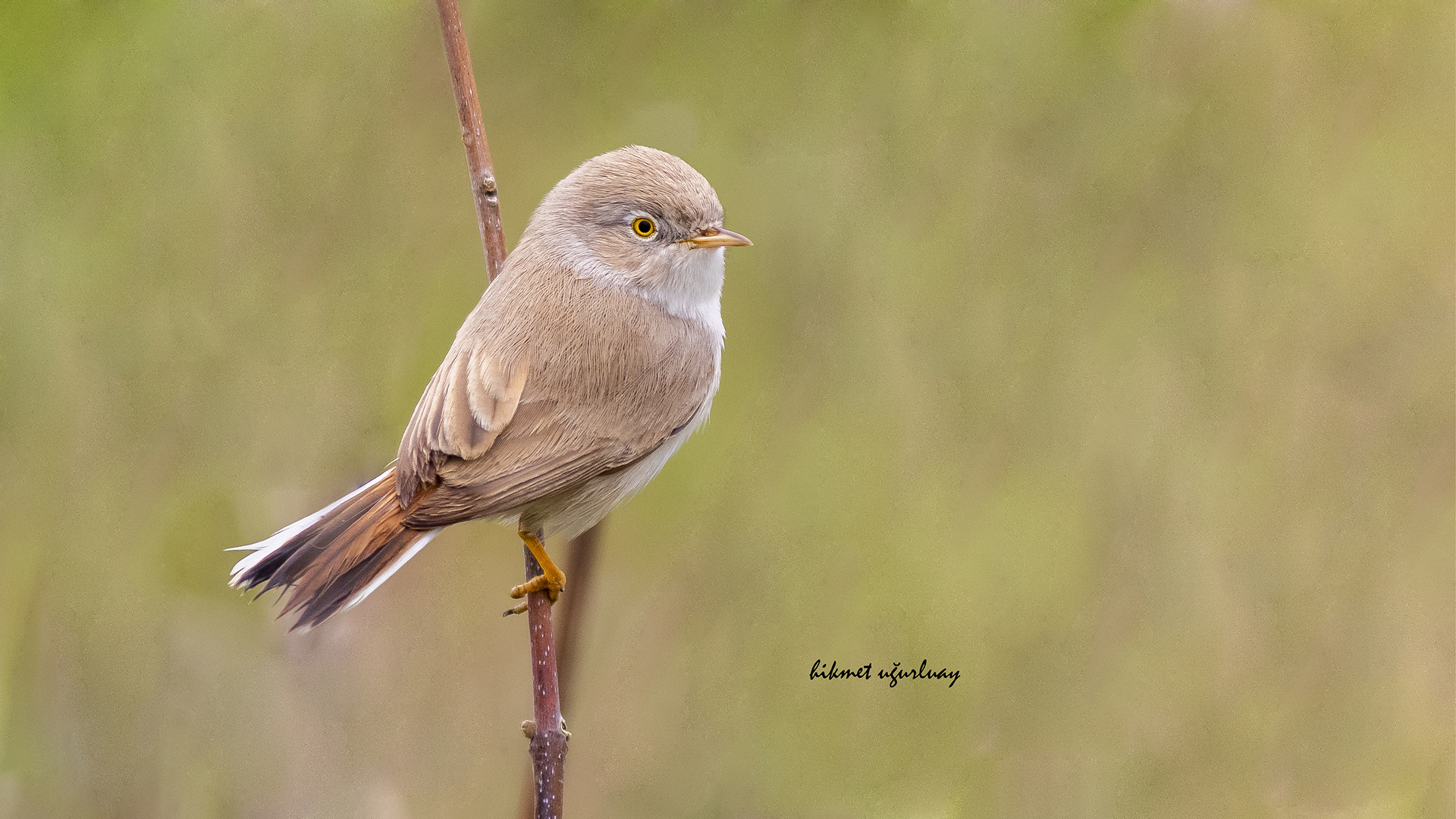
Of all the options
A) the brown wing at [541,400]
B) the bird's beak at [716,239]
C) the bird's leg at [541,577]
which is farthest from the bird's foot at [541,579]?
the bird's beak at [716,239]

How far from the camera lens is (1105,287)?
262cm

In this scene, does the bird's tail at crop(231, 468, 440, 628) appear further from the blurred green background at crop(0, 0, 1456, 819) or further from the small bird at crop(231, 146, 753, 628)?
the blurred green background at crop(0, 0, 1456, 819)

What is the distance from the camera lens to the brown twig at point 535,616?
1.43 meters

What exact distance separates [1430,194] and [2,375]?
3.16 metres

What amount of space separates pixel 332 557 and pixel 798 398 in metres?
1.20

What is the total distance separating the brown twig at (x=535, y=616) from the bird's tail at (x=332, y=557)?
214 mm

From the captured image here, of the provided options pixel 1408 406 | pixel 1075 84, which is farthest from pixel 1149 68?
pixel 1408 406

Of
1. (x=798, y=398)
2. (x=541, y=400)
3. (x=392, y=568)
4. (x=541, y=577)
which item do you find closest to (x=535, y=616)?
(x=541, y=577)

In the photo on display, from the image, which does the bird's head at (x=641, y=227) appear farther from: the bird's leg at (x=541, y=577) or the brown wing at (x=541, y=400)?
the bird's leg at (x=541, y=577)

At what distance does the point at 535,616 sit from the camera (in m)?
1.59

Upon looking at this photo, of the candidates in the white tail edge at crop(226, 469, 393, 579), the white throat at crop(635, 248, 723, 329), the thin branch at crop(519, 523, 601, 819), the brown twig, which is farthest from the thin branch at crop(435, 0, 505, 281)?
the thin branch at crop(519, 523, 601, 819)

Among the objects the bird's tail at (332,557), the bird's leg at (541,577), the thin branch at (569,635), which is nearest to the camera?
the bird's tail at (332,557)

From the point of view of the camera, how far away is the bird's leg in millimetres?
1641

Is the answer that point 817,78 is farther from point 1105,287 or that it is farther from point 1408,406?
point 1408,406
